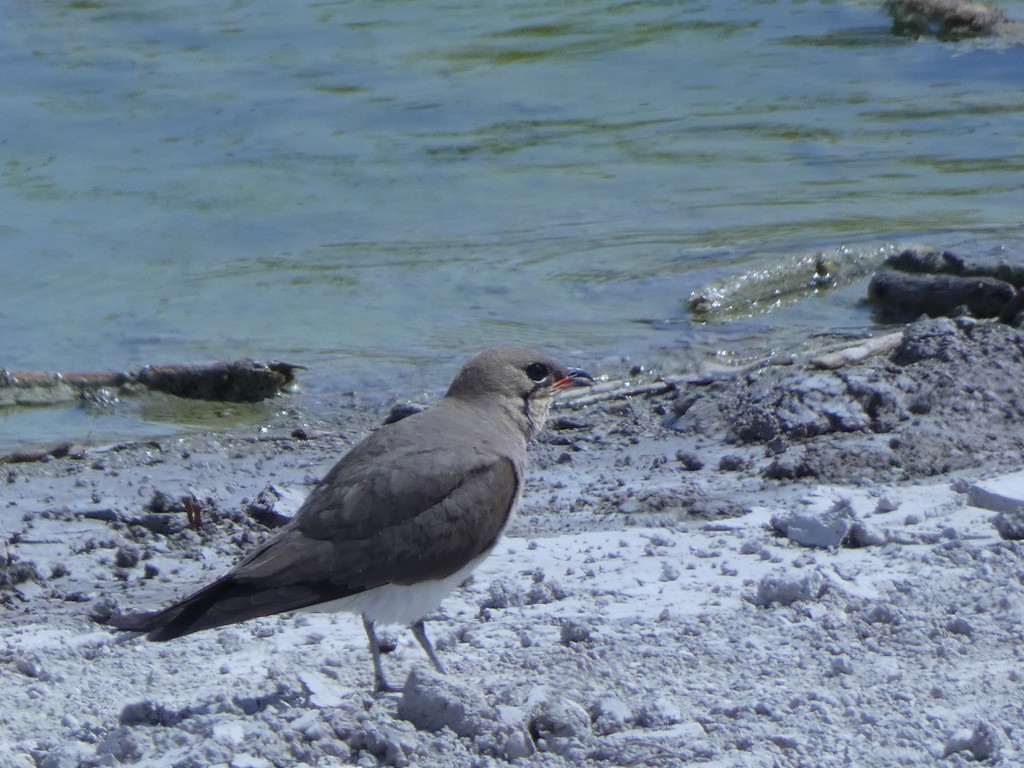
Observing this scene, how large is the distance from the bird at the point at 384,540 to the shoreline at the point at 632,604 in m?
0.25

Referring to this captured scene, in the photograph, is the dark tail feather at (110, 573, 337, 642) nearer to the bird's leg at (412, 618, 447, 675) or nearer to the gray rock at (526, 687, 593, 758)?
the bird's leg at (412, 618, 447, 675)

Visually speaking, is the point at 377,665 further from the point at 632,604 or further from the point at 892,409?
the point at 892,409

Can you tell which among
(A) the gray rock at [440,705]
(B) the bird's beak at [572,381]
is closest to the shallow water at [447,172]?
(B) the bird's beak at [572,381]

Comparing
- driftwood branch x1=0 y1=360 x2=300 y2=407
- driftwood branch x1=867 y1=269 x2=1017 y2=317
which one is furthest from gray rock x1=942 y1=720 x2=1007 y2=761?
driftwood branch x1=0 y1=360 x2=300 y2=407

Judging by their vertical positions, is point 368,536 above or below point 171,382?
above

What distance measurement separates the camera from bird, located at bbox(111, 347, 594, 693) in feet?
15.9

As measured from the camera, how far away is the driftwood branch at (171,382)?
9.29 metres

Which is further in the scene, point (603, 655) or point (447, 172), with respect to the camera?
point (447, 172)

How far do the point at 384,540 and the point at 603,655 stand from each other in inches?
31.4

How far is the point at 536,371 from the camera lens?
20.4 feet

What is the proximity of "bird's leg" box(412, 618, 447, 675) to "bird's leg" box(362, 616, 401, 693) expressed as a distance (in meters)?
0.14

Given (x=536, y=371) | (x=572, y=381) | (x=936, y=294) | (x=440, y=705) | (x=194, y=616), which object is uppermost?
(x=536, y=371)

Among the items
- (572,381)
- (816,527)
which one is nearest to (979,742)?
(816,527)

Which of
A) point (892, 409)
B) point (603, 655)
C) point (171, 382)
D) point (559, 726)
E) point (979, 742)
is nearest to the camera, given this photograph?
point (979, 742)
